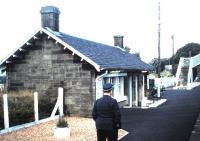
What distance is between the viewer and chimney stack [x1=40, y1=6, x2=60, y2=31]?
760 inches

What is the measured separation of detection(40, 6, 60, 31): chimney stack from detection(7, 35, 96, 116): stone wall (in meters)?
1.01

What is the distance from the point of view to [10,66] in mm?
19641

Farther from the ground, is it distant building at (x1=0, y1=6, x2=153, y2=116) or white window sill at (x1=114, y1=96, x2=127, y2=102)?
distant building at (x1=0, y1=6, x2=153, y2=116)

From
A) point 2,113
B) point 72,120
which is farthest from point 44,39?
point 2,113

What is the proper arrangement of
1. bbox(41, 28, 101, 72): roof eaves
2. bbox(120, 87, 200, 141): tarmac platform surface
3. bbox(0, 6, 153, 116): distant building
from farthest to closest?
bbox(0, 6, 153, 116): distant building, bbox(41, 28, 101, 72): roof eaves, bbox(120, 87, 200, 141): tarmac platform surface

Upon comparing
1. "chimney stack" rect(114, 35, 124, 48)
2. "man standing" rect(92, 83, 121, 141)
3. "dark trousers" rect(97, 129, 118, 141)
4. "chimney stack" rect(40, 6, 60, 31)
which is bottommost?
"dark trousers" rect(97, 129, 118, 141)

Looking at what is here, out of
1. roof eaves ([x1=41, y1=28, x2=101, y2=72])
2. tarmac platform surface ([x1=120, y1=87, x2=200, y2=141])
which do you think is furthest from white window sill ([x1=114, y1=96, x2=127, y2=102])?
roof eaves ([x1=41, y1=28, x2=101, y2=72])

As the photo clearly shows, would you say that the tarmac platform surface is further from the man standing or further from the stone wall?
the man standing

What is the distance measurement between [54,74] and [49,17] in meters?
3.26

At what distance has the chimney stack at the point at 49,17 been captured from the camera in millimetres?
19312

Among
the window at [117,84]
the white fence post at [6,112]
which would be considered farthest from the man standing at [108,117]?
the window at [117,84]

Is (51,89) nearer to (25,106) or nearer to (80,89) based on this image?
(80,89)

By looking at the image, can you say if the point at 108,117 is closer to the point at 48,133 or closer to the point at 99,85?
the point at 48,133

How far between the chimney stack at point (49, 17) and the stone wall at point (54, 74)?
1.01m
